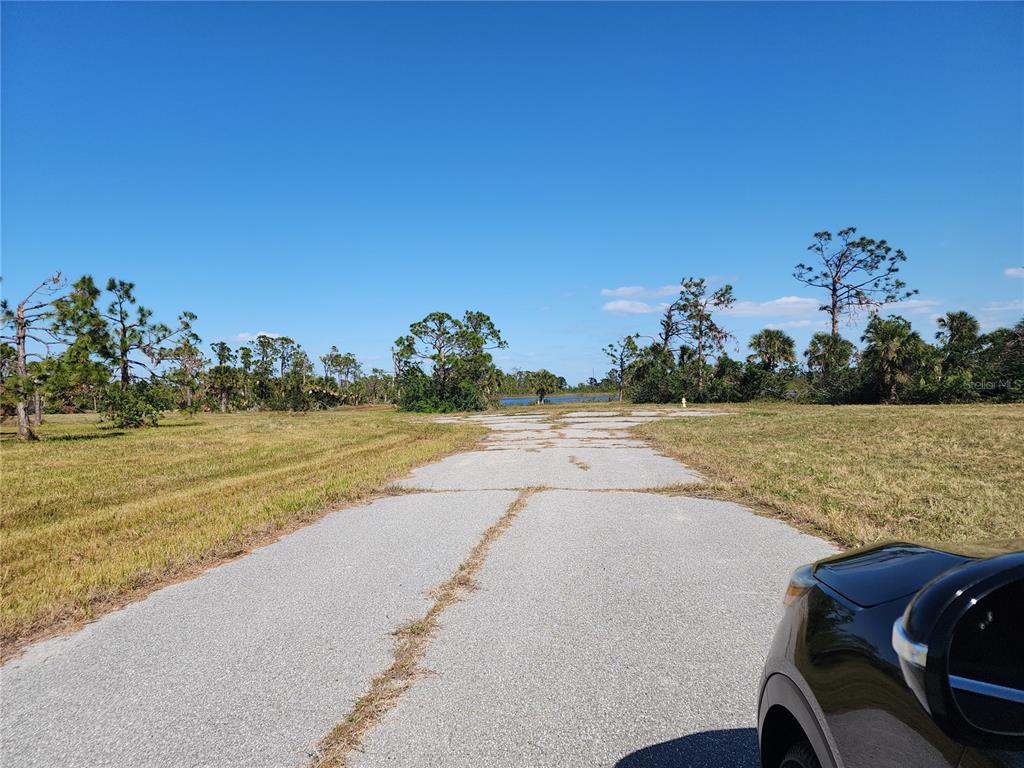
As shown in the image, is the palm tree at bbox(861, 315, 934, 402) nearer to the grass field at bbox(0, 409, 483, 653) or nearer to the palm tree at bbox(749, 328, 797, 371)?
the palm tree at bbox(749, 328, 797, 371)

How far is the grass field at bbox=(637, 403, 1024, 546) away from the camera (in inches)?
245

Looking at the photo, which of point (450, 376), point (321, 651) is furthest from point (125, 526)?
point (450, 376)

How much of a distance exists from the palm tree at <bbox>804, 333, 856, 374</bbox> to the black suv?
44.5 m

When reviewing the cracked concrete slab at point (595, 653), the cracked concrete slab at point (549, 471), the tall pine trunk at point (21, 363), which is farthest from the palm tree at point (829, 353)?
the tall pine trunk at point (21, 363)

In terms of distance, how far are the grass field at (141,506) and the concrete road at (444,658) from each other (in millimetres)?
547

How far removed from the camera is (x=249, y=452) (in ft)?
55.6

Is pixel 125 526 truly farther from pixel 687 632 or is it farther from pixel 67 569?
pixel 687 632

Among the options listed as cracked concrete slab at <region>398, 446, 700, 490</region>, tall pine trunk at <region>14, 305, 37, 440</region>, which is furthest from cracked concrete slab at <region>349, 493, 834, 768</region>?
tall pine trunk at <region>14, 305, 37, 440</region>

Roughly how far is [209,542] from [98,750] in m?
3.92

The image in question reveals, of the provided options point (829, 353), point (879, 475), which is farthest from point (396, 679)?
point (829, 353)

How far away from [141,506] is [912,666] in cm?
1086

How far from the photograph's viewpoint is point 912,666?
1.22 m

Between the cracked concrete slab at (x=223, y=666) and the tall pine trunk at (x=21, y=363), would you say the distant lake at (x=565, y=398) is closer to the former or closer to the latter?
the tall pine trunk at (x=21, y=363)

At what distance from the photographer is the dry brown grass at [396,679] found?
2.61m
